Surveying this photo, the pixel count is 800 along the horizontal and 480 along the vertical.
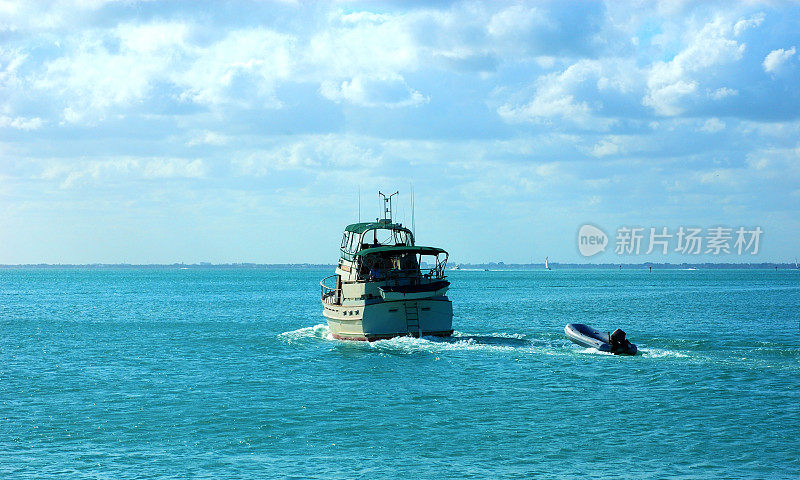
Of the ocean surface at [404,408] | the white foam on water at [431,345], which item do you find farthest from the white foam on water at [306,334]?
the white foam on water at [431,345]

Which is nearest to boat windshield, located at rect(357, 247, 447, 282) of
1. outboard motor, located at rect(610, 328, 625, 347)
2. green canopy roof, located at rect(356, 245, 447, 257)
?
green canopy roof, located at rect(356, 245, 447, 257)

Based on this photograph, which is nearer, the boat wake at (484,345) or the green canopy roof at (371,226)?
the boat wake at (484,345)

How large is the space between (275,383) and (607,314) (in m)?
53.7

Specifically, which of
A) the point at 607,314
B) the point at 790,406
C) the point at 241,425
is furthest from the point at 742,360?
the point at 607,314

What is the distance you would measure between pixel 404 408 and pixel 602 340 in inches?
732

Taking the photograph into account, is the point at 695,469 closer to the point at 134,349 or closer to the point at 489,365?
the point at 489,365

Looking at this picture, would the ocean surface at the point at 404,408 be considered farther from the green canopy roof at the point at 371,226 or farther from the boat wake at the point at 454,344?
the green canopy roof at the point at 371,226

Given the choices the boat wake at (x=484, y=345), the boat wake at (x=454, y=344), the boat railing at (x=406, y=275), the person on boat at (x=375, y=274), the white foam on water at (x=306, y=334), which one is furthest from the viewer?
the white foam on water at (x=306, y=334)

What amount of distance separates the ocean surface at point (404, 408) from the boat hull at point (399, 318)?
741 mm

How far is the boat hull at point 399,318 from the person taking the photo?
47.3 metres

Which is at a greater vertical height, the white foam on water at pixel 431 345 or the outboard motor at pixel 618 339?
the outboard motor at pixel 618 339

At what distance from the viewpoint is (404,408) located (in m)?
31.0

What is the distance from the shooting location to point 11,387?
119 ft

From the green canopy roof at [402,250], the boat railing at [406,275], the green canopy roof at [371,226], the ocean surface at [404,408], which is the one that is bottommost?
the ocean surface at [404,408]
